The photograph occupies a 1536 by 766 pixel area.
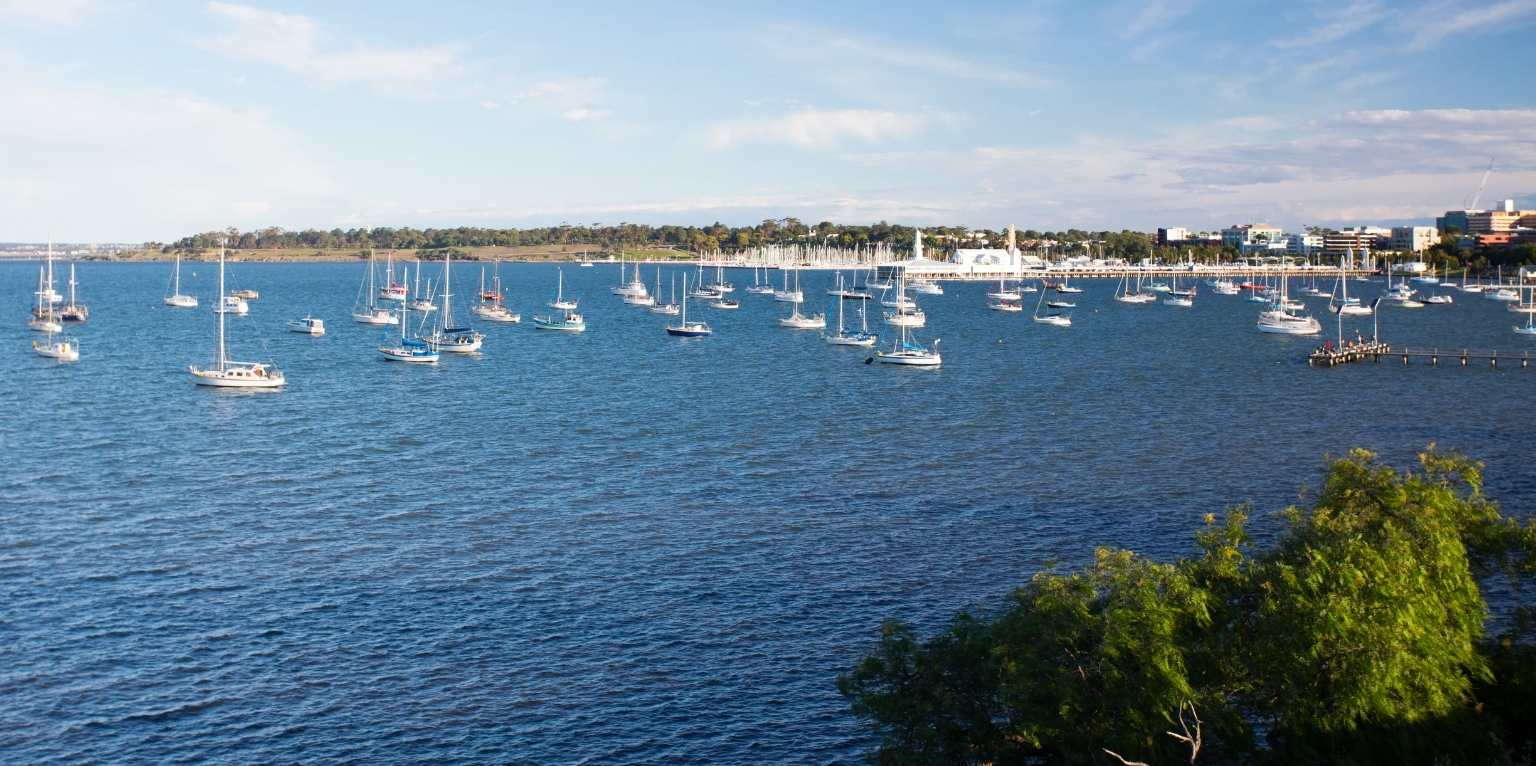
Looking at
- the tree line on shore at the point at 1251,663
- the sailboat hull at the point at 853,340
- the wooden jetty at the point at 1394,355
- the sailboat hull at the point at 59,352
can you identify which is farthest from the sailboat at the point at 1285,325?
the sailboat hull at the point at 59,352

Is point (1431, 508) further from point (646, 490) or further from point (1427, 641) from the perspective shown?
point (646, 490)

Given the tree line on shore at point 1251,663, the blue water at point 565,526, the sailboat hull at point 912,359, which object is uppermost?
the sailboat hull at point 912,359

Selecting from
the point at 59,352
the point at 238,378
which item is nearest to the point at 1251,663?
the point at 238,378

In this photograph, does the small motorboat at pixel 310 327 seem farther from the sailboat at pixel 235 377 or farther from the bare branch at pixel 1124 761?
the bare branch at pixel 1124 761

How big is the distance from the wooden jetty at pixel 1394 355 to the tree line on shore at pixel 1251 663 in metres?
102

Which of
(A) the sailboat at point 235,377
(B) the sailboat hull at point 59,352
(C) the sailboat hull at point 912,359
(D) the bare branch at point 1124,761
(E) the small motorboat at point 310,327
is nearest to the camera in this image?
(D) the bare branch at point 1124,761

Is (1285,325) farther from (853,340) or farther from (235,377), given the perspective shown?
(235,377)

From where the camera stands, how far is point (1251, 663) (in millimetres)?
26578

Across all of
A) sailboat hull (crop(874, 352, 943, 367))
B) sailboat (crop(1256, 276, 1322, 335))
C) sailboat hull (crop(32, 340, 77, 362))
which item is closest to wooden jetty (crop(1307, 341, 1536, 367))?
sailboat (crop(1256, 276, 1322, 335))

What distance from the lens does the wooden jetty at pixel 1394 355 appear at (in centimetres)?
12288

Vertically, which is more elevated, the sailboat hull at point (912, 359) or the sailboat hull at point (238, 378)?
the sailboat hull at point (912, 359)

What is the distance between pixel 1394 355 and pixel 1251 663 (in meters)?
118

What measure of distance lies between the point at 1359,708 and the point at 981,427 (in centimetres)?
6182

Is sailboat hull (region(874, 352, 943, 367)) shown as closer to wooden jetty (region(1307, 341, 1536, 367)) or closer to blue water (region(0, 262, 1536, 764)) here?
blue water (region(0, 262, 1536, 764))
